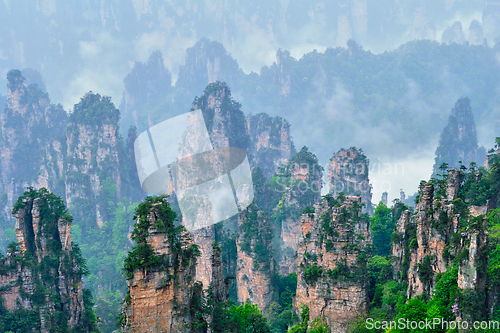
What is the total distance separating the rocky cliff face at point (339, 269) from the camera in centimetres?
2845

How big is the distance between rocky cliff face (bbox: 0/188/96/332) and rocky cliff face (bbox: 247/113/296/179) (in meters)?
54.7

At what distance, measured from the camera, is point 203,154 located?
71500mm

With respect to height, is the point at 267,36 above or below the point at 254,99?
above

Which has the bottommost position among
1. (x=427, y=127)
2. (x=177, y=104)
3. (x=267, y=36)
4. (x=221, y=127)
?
(x=221, y=127)

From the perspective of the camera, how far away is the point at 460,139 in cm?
8756

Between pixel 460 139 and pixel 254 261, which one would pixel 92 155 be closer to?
pixel 254 261

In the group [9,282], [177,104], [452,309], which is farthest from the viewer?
[177,104]

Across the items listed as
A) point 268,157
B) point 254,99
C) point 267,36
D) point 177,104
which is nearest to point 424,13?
point 267,36

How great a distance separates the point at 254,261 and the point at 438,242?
21.0 meters

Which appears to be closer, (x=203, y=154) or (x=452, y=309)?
(x=452, y=309)

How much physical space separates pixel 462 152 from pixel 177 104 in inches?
3517

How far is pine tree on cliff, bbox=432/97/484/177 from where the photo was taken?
283ft

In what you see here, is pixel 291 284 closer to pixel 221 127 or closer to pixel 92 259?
pixel 92 259

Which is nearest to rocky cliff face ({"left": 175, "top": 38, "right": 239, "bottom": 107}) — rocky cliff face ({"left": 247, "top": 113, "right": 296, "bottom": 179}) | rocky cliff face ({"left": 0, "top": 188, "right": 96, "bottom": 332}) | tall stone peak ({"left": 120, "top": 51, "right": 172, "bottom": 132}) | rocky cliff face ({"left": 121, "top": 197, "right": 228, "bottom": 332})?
tall stone peak ({"left": 120, "top": 51, "right": 172, "bottom": 132})
